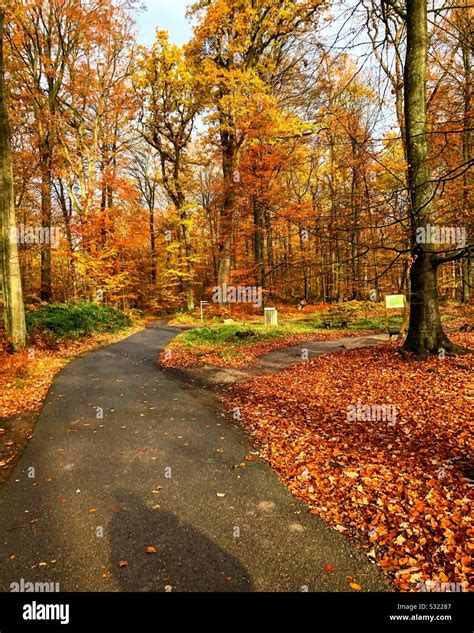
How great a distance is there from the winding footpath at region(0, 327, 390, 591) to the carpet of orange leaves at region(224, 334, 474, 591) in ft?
0.96

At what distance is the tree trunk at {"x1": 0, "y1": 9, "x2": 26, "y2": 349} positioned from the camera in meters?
9.38

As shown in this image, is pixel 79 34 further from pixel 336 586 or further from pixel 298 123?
pixel 336 586

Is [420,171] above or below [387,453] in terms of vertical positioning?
above

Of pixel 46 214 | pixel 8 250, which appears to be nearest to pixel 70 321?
pixel 8 250

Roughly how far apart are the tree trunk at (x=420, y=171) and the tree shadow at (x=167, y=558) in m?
6.72

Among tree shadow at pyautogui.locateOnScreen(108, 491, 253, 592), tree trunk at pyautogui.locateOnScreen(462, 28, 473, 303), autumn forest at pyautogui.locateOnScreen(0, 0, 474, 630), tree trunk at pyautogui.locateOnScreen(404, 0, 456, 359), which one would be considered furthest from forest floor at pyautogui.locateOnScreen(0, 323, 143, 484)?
tree trunk at pyautogui.locateOnScreen(462, 28, 473, 303)

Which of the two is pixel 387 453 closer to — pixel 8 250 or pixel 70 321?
pixel 8 250

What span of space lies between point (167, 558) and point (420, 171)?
8908 millimetres

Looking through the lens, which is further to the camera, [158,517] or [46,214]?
[46,214]

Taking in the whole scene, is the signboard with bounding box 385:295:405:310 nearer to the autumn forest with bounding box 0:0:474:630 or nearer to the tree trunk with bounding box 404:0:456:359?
the autumn forest with bounding box 0:0:474:630

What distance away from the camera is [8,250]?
9.30 m

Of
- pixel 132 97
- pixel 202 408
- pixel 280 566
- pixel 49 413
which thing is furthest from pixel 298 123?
pixel 280 566

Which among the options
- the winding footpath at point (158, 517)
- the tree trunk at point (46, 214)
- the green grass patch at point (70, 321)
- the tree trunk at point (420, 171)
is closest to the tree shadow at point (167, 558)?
the winding footpath at point (158, 517)
